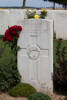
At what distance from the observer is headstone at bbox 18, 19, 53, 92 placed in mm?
4898

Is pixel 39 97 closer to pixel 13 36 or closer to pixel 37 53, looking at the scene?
pixel 37 53

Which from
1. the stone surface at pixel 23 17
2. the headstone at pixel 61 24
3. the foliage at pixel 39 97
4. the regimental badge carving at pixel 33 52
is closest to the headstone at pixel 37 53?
the regimental badge carving at pixel 33 52

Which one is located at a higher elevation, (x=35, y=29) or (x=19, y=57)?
(x=35, y=29)

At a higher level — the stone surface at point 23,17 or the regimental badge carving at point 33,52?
the regimental badge carving at point 33,52

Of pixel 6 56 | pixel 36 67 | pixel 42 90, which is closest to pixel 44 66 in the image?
pixel 36 67

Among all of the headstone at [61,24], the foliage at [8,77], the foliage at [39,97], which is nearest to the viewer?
the foliage at [39,97]

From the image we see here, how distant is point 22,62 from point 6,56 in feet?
14.2

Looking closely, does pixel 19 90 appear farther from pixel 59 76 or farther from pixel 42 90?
pixel 59 76

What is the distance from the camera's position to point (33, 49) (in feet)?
16.3

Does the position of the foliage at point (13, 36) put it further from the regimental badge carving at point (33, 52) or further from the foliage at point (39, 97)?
the foliage at point (39, 97)

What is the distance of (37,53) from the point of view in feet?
16.3

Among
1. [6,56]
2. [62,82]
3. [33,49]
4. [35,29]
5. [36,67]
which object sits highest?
[35,29]

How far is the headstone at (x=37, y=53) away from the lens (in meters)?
4.90

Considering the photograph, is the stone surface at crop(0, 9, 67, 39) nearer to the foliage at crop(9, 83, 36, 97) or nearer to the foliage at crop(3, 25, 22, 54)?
the foliage at crop(3, 25, 22, 54)
